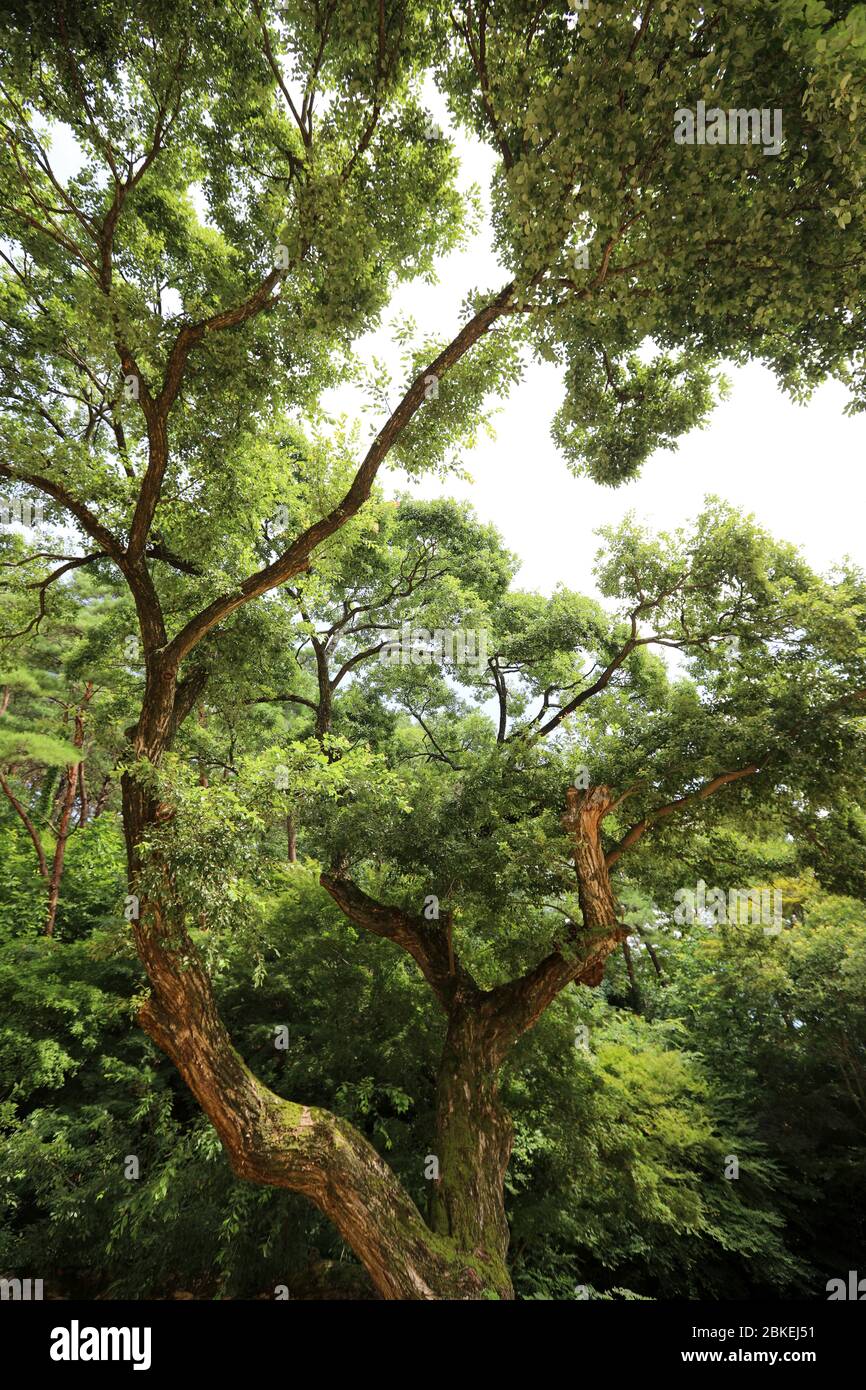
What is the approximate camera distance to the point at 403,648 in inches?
365

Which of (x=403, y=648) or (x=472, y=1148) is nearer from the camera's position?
(x=472, y=1148)

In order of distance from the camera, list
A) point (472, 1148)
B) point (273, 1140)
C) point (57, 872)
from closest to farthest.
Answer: point (273, 1140) → point (472, 1148) → point (57, 872)

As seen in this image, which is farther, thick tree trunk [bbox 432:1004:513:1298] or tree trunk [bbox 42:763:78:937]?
tree trunk [bbox 42:763:78:937]

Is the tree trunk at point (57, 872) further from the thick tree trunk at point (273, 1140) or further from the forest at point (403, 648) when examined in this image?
the thick tree trunk at point (273, 1140)

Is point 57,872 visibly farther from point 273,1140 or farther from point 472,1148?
point 472,1148

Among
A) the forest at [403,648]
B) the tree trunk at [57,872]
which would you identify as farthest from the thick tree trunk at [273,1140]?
the tree trunk at [57,872]

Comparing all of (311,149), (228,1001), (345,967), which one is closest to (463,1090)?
(345,967)

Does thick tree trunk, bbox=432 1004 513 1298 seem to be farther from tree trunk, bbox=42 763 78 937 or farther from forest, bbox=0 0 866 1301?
tree trunk, bbox=42 763 78 937

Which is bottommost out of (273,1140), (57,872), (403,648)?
(273,1140)

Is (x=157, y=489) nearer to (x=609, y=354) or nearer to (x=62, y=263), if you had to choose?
(x=62, y=263)

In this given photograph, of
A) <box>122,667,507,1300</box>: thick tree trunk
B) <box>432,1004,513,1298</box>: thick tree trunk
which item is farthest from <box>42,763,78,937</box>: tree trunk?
<box>432,1004,513,1298</box>: thick tree trunk

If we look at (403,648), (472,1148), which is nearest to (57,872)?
(403,648)

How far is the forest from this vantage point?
141 inches

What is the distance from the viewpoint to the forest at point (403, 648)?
358 cm
